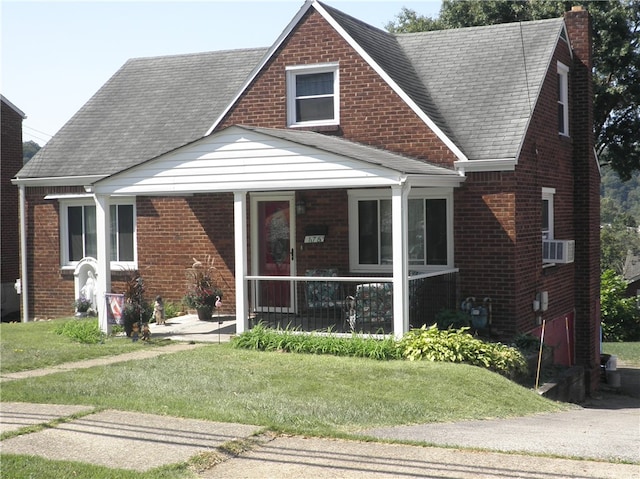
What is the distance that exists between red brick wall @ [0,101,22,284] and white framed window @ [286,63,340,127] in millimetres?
13840

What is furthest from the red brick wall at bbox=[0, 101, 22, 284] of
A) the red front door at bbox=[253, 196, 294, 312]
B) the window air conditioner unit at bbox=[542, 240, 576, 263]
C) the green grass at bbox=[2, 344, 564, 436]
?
the window air conditioner unit at bbox=[542, 240, 576, 263]

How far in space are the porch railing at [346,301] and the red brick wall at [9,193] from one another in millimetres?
13159

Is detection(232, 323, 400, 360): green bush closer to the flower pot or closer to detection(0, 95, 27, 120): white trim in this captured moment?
the flower pot

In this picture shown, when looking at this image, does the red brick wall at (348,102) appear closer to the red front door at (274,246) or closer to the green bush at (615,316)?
the red front door at (274,246)

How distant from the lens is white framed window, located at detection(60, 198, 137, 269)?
19.3 meters

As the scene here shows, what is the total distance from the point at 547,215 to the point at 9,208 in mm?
18035

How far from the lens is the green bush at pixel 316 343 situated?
43.2ft

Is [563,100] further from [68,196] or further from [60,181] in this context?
[60,181]

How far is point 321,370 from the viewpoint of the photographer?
1216cm

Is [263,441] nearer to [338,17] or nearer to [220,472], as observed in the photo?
[220,472]

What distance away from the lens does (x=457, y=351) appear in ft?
43.1

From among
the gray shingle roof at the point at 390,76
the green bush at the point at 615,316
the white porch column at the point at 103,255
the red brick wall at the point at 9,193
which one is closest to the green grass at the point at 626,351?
the green bush at the point at 615,316

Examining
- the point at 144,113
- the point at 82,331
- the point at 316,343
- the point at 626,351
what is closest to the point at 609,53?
the point at 626,351

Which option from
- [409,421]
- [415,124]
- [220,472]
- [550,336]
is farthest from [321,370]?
[550,336]
